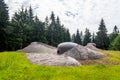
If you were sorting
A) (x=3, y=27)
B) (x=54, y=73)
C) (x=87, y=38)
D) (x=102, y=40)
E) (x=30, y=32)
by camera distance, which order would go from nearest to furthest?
(x=54, y=73)
(x=3, y=27)
(x=30, y=32)
(x=102, y=40)
(x=87, y=38)

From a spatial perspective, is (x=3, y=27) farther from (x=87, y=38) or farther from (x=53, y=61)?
(x=87, y=38)

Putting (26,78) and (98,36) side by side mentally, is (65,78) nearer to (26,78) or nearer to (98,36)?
(26,78)

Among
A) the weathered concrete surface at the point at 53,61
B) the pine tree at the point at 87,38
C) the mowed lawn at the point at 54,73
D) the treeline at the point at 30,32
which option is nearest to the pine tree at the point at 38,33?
the treeline at the point at 30,32

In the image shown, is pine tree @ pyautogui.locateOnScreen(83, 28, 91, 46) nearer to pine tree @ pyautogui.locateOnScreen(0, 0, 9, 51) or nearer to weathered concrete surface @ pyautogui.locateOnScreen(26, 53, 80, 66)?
pine tree @ pyautogui.locateOnScreen(0, 0, 9, 51)

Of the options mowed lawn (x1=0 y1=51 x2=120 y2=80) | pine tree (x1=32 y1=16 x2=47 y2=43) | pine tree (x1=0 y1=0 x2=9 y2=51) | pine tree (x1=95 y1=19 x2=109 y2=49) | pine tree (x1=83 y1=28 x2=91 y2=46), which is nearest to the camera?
mowed lawn (x1=0 y1=51 x2=120 y2=80)

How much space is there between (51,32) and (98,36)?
675 inches

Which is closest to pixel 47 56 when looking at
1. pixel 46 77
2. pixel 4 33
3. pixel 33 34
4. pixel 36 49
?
pixel 46 77

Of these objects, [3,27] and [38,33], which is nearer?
[3,27]

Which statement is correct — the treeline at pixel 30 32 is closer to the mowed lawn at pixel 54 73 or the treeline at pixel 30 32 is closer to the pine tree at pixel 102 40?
the pine tree at pixel 102 40

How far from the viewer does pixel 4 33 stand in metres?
54.1

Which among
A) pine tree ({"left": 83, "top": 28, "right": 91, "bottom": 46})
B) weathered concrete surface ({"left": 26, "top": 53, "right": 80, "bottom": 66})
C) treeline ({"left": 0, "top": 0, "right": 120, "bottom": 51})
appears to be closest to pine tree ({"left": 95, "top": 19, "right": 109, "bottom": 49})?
treeline ({"left": 0, "top": 0, "right": 120, "bottom": 51})

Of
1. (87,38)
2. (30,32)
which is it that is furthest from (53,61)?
(87,38)

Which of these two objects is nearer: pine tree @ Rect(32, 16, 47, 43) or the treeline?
the treeline

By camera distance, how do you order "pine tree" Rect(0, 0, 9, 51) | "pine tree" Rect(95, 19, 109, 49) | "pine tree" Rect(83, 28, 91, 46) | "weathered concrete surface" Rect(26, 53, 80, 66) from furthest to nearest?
"pine tree" Rect(83, 28, 91, 46)
"pine tree" Rect(95, 19, 109, 49)
"pine tree" Rect(0, 0, 9, 51)
"weathered concrete surface" Rect(26, 53, 80, 66)
